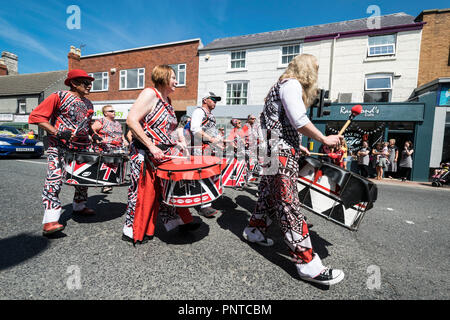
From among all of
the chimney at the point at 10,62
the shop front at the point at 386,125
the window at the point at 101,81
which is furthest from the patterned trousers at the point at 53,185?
the chimney at the point at 10,62

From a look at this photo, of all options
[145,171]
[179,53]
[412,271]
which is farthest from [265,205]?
[179,53]

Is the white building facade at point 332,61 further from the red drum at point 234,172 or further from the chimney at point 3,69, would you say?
the chimney at point 3,69

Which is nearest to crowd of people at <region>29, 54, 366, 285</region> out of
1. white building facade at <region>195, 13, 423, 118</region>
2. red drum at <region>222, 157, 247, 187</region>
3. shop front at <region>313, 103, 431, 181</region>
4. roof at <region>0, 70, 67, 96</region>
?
red drum at <region>222, 157, 247, 187</region>

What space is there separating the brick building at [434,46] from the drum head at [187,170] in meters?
15.1

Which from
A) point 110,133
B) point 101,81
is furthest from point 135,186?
point 101,81

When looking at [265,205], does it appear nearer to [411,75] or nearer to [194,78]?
[411,75]

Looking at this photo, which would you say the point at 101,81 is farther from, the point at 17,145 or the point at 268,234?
the point at 268,234

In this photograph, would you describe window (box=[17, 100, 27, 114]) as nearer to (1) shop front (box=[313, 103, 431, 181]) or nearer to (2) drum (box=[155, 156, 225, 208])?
(1) shop front (box=[313, 103, 431, 181])

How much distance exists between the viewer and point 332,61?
45.1 feet

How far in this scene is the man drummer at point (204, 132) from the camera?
12.5ft

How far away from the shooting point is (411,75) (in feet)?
40.8

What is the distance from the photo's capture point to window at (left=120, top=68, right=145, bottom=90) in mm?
18833

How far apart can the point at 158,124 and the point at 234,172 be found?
2466 millimetres

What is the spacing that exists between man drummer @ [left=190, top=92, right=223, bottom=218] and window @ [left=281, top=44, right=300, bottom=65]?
12.4m
